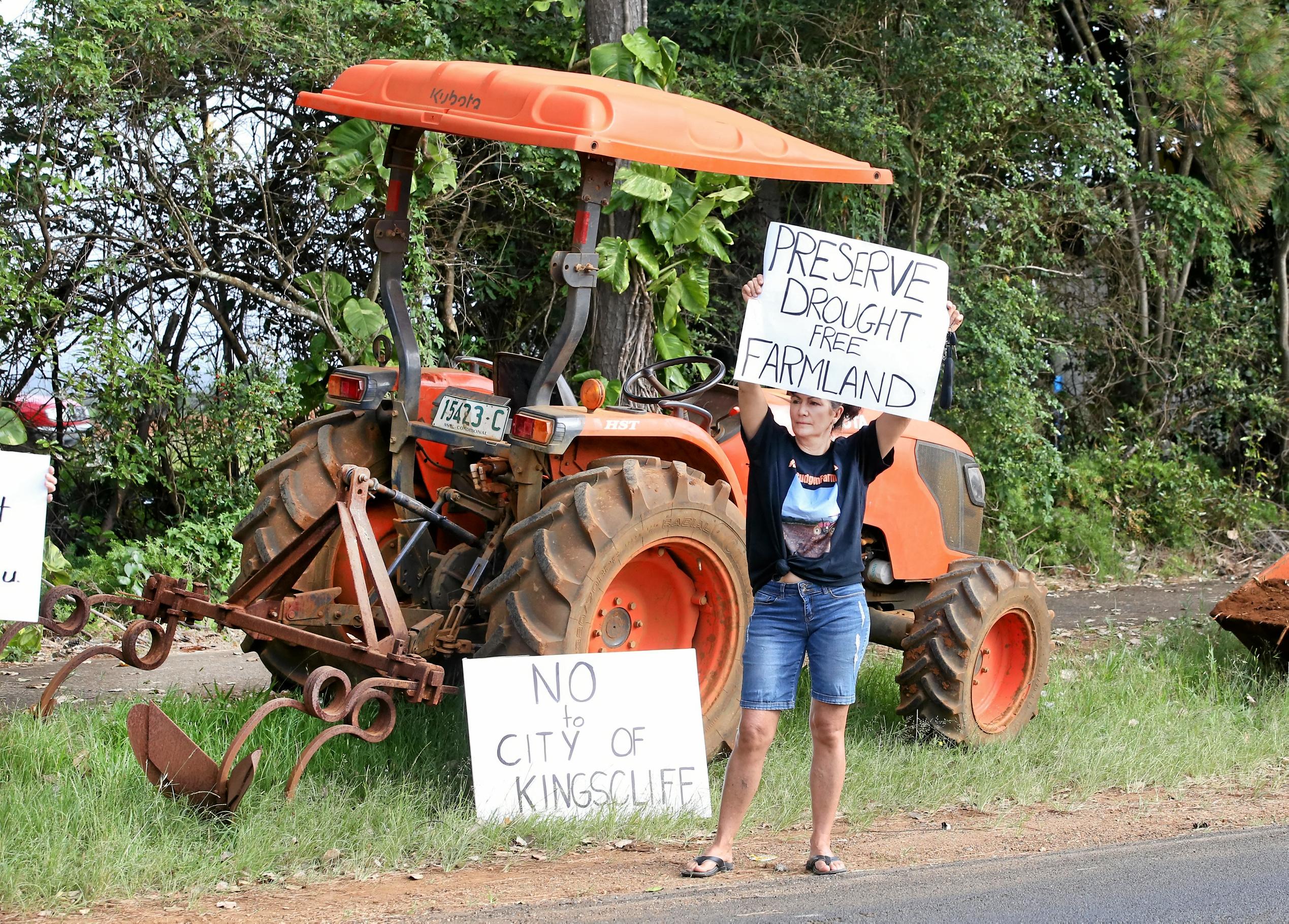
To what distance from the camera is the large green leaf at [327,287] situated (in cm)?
910

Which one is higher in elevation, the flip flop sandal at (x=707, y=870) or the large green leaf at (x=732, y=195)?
the large green leaf at (x=732, y=195)

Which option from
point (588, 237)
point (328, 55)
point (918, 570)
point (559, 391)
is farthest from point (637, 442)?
point (328, 55)

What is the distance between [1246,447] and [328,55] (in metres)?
9.55

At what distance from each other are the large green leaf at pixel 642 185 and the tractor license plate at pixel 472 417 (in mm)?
3832

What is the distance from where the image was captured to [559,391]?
5.51 metres

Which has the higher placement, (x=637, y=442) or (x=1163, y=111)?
(x=1163, y=111)

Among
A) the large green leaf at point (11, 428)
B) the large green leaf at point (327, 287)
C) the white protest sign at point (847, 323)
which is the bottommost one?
the large green leaf at point (11, 428)

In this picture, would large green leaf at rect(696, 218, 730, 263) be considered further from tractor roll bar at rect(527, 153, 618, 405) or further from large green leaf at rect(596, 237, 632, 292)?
tractor roll bar at rect(527, 153, 618, 405)

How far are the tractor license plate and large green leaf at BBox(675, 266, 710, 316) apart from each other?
458 centimetres

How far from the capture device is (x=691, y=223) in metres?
9.42

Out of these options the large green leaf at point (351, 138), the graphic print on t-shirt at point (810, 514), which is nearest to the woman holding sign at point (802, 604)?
the graphic print on t-shirt at point (810, 514)

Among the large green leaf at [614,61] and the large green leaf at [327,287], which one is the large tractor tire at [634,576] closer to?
the large green leaf at [327,287]

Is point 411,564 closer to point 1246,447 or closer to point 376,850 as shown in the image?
point 376,850

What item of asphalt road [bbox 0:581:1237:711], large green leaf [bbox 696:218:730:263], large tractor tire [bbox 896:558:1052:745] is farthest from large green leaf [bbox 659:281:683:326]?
large tractor tire [bbox 896:558:1052:745]
